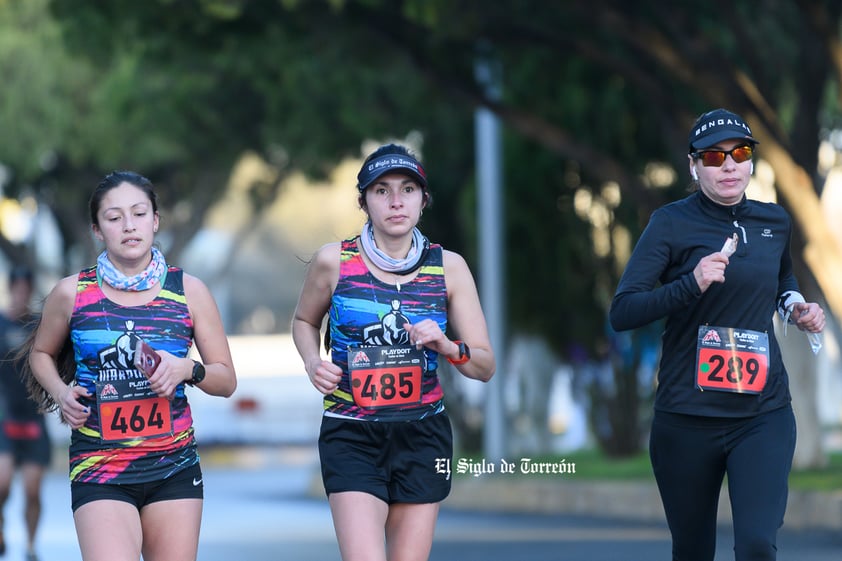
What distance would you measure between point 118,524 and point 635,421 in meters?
16.8

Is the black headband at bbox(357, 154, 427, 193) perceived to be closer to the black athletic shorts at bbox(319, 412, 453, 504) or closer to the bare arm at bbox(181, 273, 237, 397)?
the bare arm at bbox(181, 273, 237, 397)

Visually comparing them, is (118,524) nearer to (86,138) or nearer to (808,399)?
(808,399)

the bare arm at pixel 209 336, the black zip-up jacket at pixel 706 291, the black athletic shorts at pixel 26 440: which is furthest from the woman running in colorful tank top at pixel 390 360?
the black athletic shorts at pixel 26 440

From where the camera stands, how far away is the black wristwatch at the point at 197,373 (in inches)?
240

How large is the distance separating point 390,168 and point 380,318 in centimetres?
51

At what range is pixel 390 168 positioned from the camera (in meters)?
6.22

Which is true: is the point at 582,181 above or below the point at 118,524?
above

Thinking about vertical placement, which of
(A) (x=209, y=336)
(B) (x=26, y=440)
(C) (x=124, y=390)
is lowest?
(C) (x=124, y=390)

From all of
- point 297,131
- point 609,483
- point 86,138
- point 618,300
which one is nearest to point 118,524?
point 618,300

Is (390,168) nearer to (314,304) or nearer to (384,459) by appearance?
(314,304)

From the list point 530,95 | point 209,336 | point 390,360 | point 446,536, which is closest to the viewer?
point 390,360

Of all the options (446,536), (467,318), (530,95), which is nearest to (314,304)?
(467,318)

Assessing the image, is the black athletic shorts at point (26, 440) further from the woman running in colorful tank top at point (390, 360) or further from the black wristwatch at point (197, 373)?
the black wristwatch at point (197, 373)

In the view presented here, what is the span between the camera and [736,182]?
21.2ft
